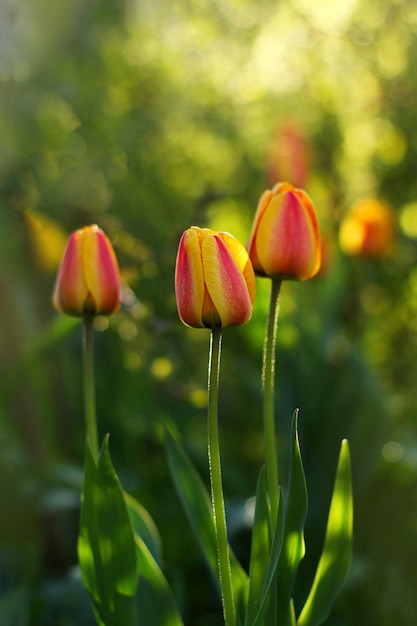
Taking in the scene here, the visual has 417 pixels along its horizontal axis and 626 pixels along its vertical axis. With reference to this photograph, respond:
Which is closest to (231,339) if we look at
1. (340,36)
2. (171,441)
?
(340,36)

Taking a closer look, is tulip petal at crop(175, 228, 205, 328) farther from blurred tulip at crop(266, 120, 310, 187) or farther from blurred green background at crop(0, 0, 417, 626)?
blurred tulip at crop(266, 120, 310, 187)

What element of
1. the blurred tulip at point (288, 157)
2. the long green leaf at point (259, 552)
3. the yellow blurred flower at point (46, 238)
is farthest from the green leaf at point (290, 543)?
the blurred tulip at point (288, 157)

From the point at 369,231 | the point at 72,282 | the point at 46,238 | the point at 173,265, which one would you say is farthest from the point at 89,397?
the point at 369,231

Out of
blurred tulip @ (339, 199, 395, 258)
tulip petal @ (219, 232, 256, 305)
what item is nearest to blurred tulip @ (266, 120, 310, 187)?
blurred tulip @ (339, 199, 395, 258)

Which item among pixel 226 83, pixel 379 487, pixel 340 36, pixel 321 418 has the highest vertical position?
pixel 340 36

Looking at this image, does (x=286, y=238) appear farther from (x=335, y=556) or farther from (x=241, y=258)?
(x=335, y=556)

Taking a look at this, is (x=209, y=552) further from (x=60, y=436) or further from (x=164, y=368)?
(x=60, y=436)

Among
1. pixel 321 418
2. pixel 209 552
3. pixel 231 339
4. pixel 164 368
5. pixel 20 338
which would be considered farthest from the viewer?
pixel 231 339
